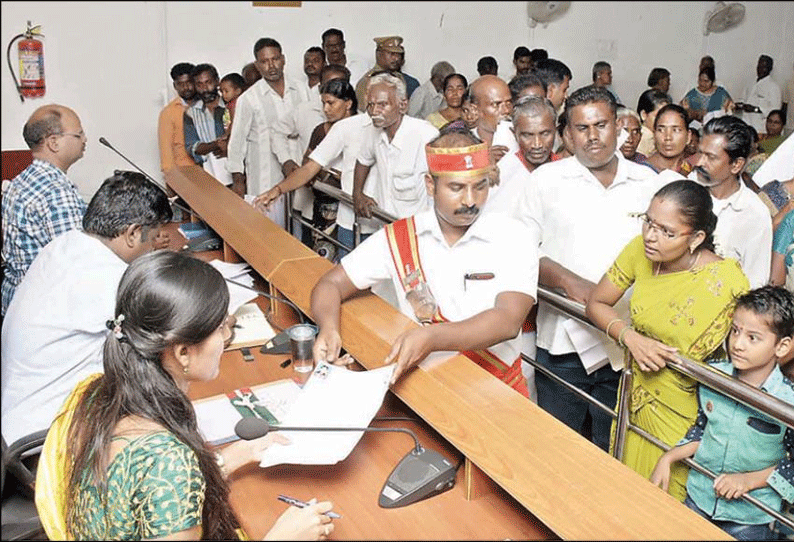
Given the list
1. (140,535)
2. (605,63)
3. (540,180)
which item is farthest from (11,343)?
(605,63)

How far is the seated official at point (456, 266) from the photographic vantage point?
193 centimetres

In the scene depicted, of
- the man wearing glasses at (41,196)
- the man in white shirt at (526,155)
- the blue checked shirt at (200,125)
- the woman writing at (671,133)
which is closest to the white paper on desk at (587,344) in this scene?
the man in white shirt at (526,155)

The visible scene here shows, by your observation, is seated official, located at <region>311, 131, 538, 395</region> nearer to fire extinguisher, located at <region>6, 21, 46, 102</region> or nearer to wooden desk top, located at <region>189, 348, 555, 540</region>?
wooden desk top, located at <region>189, 348, 555, 540</region>

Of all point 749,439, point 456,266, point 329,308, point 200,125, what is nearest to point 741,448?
point 749,439

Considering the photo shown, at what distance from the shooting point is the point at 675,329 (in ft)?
6.38

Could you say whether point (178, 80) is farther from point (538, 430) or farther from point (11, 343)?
point (538, 430)

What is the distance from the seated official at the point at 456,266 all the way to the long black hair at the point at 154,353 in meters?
0.63

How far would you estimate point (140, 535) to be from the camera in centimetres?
122

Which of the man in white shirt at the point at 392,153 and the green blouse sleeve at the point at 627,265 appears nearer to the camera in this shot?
the green blouse sleeve at the point at 627,265

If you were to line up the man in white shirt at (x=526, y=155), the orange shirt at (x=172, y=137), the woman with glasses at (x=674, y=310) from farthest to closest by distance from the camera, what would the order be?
the orange shirt at (x=172, y=137) → the man in white shirt at (x=526, y=155) → the woman with glasses at (x=674, y=310)

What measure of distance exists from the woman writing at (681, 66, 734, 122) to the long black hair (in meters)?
5.47

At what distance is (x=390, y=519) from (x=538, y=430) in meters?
0.34

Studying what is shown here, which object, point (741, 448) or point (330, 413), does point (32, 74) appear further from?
point (741, 448)

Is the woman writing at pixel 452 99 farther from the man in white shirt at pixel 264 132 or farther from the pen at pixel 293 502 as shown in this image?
the pen at pixel 293 502
